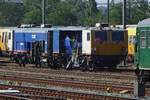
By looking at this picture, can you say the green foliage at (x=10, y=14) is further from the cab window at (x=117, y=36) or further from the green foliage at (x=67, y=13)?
the cab window at (x=117, y=36)

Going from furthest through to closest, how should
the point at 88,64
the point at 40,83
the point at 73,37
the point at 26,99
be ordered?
the point at 73,37, the point at 88,64, the point at 40,83, the point at 26,99

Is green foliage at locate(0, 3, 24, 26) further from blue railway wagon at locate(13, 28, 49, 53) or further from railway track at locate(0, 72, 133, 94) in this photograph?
railway track at locate(0, 72, 133, 94)

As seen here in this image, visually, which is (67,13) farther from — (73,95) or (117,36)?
(73,95)

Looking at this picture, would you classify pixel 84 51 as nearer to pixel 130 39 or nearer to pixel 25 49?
pixel 25 49

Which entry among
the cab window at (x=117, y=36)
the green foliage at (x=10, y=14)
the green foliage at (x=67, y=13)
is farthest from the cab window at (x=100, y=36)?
the green foliage at (x=10, y=14)

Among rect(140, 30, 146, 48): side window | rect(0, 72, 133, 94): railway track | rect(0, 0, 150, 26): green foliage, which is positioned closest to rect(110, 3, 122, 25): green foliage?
rect(0, 0, 150, 26): green foliage

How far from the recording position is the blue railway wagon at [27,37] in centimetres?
3856

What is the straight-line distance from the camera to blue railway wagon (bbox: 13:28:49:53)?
127ft

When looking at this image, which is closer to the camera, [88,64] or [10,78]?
[10,78]

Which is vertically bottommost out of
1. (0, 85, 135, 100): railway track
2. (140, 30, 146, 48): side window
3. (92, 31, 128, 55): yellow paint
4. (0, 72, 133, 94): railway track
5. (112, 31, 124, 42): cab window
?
(0, 72, 133, 94): railway track

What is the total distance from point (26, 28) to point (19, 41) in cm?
103

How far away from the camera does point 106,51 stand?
1373 inches

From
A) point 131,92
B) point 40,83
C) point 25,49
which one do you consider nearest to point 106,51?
point 25,49

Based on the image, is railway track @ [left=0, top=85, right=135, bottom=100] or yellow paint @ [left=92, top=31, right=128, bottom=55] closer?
railway track @ [left=0, top=85, right=135, bottom=100]
